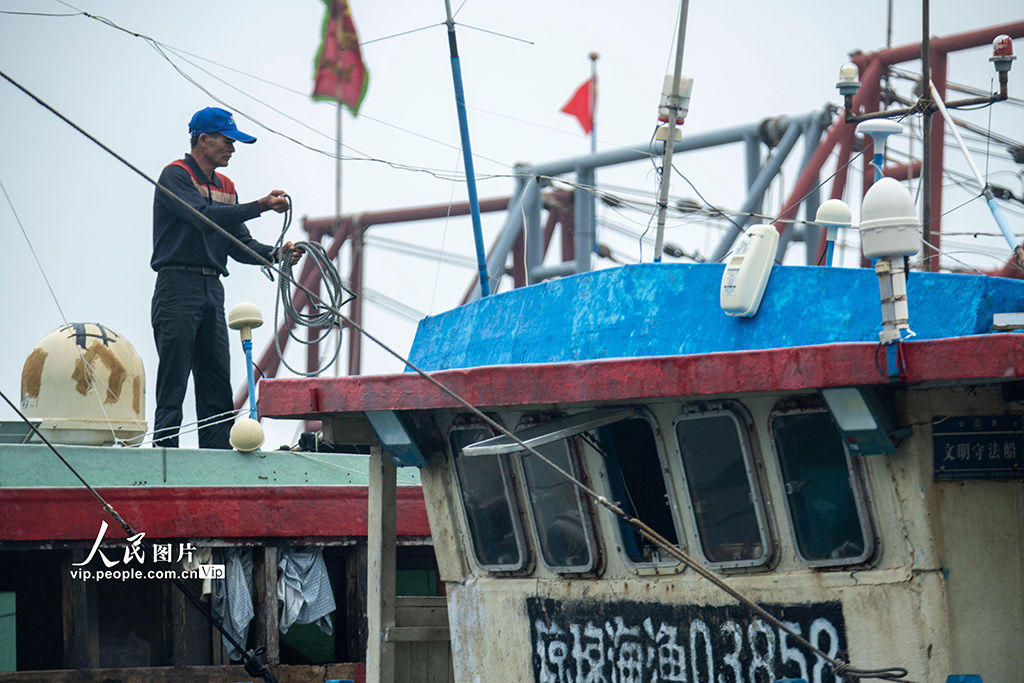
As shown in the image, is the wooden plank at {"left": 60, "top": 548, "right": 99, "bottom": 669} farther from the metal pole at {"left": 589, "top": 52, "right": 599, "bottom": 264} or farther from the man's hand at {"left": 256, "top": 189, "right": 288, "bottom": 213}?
the metal pole at {"left": 589, "top": 52, "right": 599, "bottom": 264}

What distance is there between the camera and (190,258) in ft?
39.2

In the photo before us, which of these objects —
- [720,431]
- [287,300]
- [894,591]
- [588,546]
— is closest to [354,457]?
[287,300]

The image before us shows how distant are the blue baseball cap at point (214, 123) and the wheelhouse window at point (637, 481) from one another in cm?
542

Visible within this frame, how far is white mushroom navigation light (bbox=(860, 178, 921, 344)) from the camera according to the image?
6.41 meters

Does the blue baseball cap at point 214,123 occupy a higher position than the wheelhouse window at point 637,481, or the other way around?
the blue baseball cap at point 214,123

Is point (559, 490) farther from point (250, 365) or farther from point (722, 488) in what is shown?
point (250, 365)

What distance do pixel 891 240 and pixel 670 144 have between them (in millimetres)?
2278

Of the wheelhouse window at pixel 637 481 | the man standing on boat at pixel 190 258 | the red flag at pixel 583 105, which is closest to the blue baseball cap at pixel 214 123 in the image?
the man standing on boat at pixel 190 258

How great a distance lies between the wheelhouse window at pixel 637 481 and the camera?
7.91 metres

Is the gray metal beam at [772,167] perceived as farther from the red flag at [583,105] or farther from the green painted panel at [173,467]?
the green painted panel at [173,467]

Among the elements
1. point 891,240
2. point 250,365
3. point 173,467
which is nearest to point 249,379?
point 250,365

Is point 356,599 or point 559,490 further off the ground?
point 559,490

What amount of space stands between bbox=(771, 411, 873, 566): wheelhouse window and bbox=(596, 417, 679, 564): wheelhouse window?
2.75 ft

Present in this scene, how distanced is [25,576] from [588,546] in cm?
513
